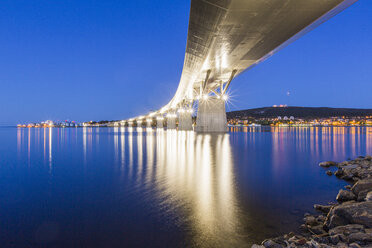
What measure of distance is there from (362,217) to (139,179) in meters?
6.63

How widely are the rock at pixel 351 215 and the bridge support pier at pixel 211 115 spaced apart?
37.7 m

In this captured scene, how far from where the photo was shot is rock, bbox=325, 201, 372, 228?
4289 millimetres

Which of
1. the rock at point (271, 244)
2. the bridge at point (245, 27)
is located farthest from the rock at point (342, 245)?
the bridge at point (245, 27)

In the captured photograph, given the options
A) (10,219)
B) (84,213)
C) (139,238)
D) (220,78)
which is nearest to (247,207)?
(139,238)

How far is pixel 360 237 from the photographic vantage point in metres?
3.71

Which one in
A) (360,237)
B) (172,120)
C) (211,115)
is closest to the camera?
(360,237)

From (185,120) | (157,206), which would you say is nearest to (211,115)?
(185,120)

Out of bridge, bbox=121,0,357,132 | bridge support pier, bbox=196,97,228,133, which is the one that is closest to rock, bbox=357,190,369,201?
bridge, bbox=121,0,357,132

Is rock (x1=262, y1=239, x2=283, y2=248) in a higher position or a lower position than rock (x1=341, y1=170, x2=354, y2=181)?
higher

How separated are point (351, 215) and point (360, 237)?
78 centimetres

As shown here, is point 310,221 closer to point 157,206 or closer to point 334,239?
point 334,239

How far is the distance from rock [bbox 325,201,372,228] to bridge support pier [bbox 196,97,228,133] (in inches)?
1485

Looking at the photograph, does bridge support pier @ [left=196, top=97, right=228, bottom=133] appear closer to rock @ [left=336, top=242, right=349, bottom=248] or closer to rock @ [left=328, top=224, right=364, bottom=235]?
rock @ [left=328, top=224, right=364, bottom=235]

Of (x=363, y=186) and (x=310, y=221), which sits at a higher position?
(x=363, y=186)
